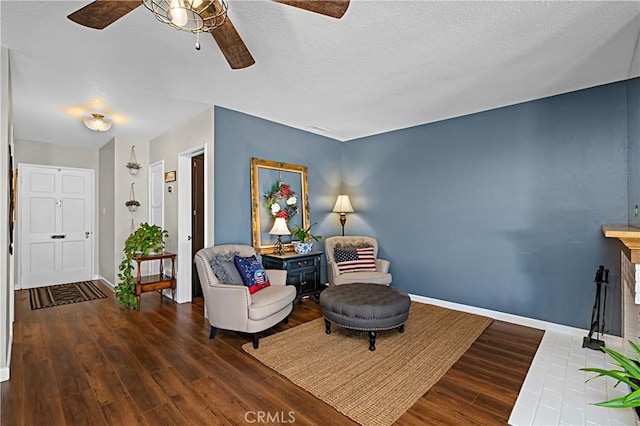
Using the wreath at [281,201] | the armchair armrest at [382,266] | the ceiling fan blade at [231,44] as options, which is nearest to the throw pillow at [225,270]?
the wreath at [281,201]

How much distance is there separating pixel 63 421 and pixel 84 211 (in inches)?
206

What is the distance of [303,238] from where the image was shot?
4492mm

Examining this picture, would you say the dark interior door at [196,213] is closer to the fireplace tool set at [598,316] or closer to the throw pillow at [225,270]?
the throw pillow at [225,270]

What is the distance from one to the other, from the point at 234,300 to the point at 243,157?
1924mm

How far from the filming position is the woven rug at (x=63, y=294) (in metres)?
4.44

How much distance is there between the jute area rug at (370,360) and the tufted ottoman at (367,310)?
0.62 ft

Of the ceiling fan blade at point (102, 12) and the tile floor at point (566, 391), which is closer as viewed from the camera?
the ceiling fan blade at point (102, 12)

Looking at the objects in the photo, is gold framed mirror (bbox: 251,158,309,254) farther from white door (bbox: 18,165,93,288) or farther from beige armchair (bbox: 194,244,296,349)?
white door (bbox: 18,165,93,288)

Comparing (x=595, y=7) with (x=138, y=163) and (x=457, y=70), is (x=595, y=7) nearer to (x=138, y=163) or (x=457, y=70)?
(x=457, y=70)

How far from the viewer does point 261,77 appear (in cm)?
296

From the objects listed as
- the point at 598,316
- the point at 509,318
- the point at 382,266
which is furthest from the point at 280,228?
the point at 598,316

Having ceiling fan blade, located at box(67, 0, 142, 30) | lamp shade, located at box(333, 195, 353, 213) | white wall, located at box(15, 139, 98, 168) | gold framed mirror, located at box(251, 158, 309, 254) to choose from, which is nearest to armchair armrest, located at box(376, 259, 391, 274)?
lamp shade, located at box(333, 195, 353, 213)

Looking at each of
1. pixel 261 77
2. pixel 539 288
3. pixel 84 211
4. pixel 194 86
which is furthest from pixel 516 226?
pixel 84 211

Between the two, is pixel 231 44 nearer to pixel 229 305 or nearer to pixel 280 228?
pixel 229 305
